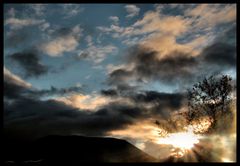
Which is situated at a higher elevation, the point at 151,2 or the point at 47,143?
the point at 151,2

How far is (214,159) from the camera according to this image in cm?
4866

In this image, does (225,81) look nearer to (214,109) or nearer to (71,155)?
(214,109)

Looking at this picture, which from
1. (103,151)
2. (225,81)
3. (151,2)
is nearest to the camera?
(151,2)

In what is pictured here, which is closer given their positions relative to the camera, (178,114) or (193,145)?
(193,145)

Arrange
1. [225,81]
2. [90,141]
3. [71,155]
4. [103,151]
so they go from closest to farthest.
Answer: [225,81] < [71,155] < [103,151] < [90,141]

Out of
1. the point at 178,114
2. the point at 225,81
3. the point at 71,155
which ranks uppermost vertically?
the point at 225,81

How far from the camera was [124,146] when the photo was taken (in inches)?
5202

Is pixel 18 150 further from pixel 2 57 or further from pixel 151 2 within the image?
pixel 151 2

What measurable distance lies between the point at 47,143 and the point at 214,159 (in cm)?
8471

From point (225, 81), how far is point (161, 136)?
14.4 metres

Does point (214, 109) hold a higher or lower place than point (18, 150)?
higher

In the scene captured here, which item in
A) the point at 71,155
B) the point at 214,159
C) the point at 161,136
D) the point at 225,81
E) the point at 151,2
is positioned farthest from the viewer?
the point at 71,155

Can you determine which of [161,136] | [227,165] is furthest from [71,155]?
[227,165]

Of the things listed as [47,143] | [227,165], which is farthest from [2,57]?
[47,143]
